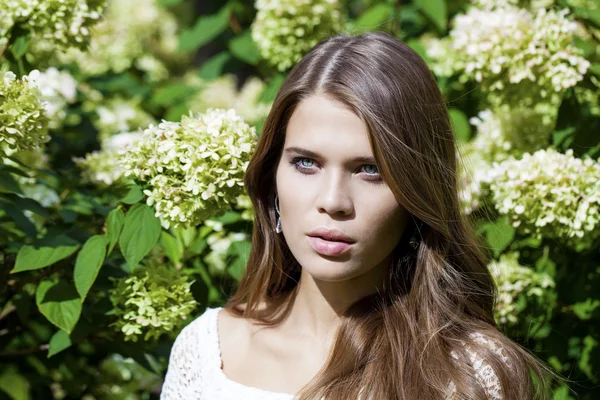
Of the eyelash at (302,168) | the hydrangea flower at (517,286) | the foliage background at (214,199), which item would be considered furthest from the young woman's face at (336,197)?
the hydrangea flower at (517,286)

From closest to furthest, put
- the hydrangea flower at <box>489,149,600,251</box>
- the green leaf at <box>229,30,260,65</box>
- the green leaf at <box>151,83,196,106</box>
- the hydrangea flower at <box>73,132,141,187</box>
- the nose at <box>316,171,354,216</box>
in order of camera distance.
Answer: the nose at <box>316,171,354,216</box> → the hydrangea flower at <box>489,149,600,251</box> → the hydrangea flower at <box>73,132,141,187</box> → the green leaf at <box>229,30,260,65</box> → the green leaf at <box>151,83,196,106</box>

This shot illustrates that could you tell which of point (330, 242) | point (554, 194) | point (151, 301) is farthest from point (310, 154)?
point (554, 194)

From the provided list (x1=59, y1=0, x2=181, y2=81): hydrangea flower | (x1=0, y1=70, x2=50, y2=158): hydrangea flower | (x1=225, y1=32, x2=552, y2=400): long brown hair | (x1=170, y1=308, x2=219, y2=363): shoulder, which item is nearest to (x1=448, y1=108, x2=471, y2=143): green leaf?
(x1=225, y1=32, x2=552, y2=400): long brown hair

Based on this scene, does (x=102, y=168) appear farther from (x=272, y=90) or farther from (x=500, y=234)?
(x=500, y=234)

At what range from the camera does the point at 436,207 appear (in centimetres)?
216

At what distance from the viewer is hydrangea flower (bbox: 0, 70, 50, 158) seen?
2219 millimetres

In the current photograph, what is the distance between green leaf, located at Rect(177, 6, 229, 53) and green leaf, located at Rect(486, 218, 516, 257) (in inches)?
63.4

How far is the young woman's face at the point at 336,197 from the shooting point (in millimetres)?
2008

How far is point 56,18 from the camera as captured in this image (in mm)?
2617

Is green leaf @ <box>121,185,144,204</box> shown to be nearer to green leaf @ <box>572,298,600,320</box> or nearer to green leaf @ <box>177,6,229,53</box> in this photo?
green leaf @ <box>572,298,600,320</box>

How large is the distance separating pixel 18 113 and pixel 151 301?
0.61m

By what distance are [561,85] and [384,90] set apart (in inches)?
35.0

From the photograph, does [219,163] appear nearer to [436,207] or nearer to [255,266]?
[255,266]

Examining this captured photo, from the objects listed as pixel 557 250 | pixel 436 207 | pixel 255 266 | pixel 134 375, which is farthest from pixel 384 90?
pixel 134 375
